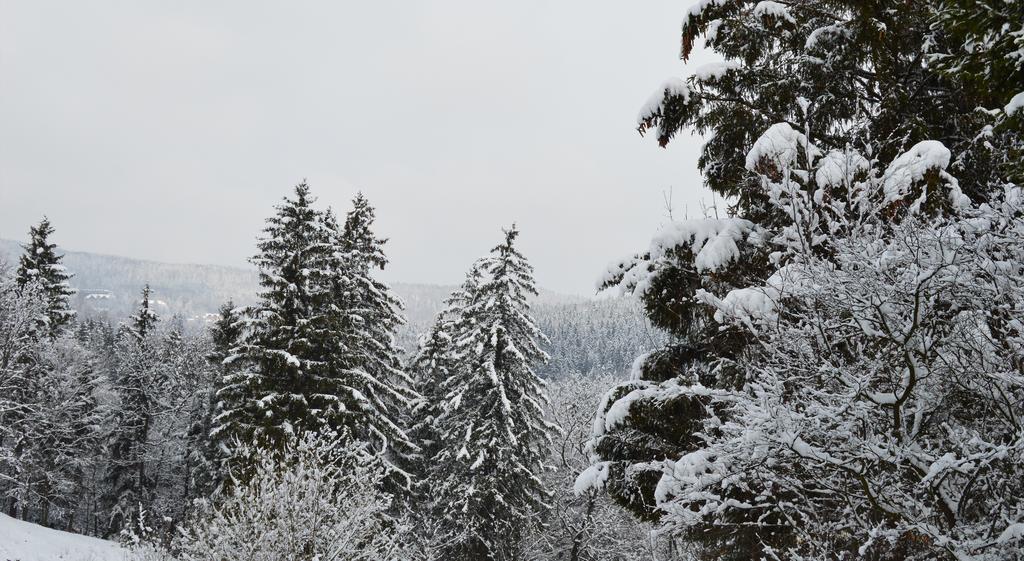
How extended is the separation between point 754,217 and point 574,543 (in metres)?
21.0

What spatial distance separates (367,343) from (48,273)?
21.9m

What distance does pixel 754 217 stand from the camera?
22.2ft

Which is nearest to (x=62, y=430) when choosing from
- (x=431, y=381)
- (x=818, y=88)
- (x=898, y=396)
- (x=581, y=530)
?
(x=431, y=381)

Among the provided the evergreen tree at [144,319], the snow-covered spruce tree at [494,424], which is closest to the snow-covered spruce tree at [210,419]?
the snow-covered spruce tree at [494,424]

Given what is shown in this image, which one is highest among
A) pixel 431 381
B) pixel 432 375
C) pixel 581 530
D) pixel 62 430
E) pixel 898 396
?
pixel 898 396

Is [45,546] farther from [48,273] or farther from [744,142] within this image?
[744,142]

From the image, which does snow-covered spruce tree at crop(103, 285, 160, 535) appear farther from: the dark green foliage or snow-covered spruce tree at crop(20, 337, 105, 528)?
the dark green foliage

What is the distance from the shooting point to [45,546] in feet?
63.4

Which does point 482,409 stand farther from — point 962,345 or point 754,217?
point 962,345

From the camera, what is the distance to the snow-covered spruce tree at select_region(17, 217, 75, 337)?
93.8 ft

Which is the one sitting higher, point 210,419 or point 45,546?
point 210,419

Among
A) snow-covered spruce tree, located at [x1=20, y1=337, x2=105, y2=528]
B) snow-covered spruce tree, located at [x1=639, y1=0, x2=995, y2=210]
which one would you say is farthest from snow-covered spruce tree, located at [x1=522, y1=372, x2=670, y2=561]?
snow-covered spruce tree, located at [x1=20, y1=337, x2=105, y2=528]

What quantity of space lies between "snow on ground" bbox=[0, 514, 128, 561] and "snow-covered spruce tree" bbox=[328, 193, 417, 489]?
7.76m

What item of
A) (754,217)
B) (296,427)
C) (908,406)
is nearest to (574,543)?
(296,427)
